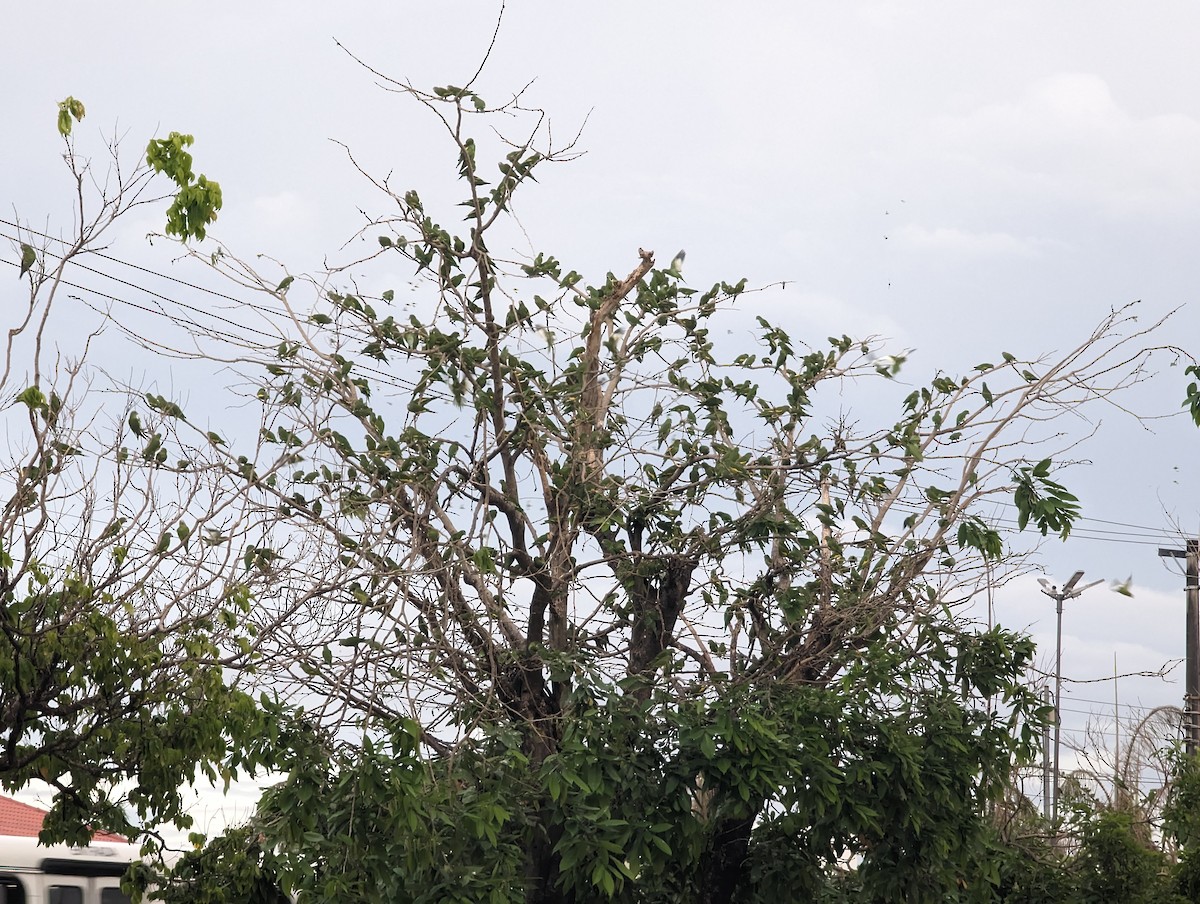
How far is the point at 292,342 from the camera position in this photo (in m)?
9.38

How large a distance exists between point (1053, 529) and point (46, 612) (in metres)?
6.47

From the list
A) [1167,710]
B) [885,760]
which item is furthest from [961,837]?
[1167,710]

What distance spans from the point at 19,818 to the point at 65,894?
9899 mm

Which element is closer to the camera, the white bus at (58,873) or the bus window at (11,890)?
the bus window at (11,890)

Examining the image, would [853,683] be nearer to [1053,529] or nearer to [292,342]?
[1053,529]

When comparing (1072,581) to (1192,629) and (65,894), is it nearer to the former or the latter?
(1192,629)

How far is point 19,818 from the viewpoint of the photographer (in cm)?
2144

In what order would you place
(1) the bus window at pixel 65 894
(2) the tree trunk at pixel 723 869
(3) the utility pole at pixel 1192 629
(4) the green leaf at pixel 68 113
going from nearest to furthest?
(4) the green leaf at pixel 68 113 < (2) the tree trunk at pixel 723 869 < (1) the bus window at pixel 65 894 < (3) the utility pole at pixel 1192 629

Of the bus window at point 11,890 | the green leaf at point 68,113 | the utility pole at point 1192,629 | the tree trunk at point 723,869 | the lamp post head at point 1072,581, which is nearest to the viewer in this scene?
the green leaf at point 68,113

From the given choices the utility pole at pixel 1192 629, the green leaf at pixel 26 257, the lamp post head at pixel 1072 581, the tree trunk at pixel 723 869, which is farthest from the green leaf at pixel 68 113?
the lamp post head at pixel 1072 581

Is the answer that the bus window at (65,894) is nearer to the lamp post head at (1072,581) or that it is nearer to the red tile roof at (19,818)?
the red tile roof at (19,818)

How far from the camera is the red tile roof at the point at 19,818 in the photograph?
20.2 meters

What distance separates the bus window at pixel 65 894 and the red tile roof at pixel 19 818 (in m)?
7.33

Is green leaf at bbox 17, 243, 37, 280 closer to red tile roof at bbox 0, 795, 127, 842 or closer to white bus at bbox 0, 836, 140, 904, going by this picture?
white bus at bbox 0, 836, 140, 904
